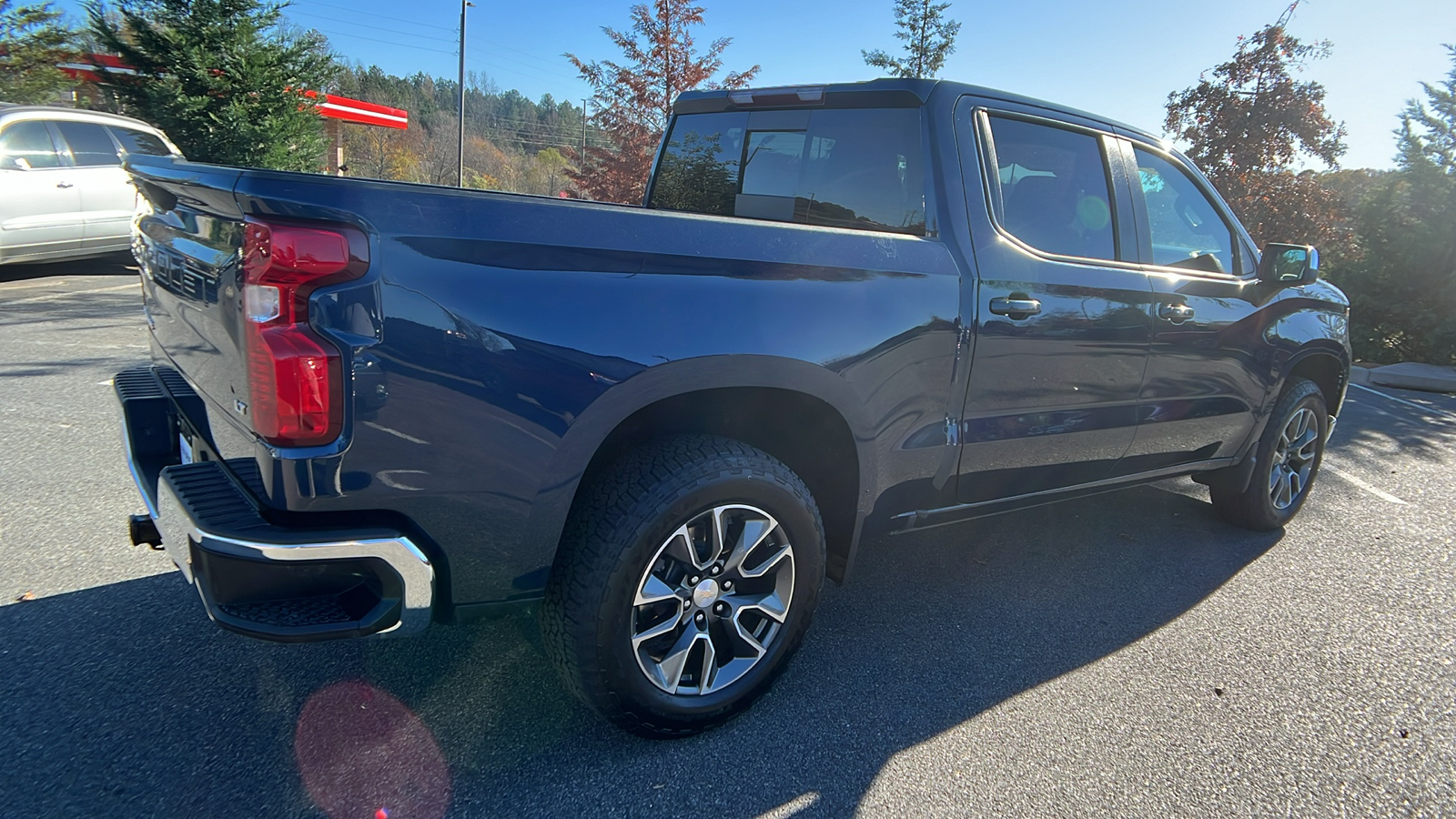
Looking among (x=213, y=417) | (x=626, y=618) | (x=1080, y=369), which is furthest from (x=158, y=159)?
(x=1080, y=369)

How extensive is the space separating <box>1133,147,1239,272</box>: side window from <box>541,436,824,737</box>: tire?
7.25 ft

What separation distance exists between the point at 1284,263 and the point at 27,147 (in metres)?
11.4

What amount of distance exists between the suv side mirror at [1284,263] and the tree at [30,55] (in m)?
18.8

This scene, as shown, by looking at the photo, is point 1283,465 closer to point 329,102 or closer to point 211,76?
point 211,76

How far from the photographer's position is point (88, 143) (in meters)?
9.52

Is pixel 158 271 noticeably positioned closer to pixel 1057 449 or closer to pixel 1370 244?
pixel 1057 449

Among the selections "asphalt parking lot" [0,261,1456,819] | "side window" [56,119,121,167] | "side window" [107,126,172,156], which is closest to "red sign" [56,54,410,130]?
"side window" [107,126,172,156]

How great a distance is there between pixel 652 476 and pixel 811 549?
622 millimetres

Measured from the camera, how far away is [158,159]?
8.02 feet

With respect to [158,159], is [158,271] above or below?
below

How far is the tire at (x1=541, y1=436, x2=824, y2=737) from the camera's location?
7.08 feet

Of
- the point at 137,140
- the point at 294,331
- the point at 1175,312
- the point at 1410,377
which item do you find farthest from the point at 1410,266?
the point at 137,140

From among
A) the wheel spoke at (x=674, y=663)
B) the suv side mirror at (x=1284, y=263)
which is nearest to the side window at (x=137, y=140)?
the wheel spoke at (x=674, y=663)

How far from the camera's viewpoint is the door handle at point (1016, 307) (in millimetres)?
2811
